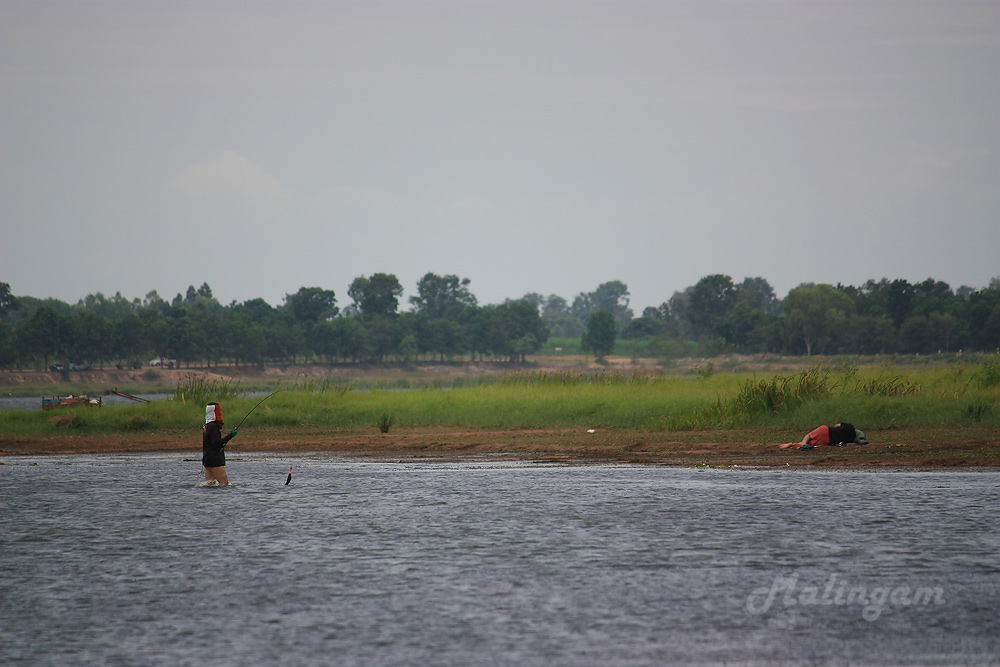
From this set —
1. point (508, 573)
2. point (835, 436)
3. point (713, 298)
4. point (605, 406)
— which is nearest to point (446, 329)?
point (713, 298)

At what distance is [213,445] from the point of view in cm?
1795

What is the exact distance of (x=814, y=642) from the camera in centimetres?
834

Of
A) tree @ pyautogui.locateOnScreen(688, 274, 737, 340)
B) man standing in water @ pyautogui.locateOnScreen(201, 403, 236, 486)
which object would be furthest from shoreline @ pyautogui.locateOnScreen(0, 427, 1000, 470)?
tree @ pyautogui.locateOnScreen(688, 274, 737, 340)

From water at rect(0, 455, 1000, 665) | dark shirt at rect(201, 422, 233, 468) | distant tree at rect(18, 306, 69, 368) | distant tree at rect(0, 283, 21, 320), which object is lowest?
water at rect(0, 455, 1000, 665)

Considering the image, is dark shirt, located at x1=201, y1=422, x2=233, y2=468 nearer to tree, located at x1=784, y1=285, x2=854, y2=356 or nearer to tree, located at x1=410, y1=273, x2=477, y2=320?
tree, located at x1=784, y1=285, x2=854, y2=356

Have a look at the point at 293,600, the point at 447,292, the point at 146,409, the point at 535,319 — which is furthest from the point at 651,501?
the point at 447,292

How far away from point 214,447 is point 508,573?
8660 mm

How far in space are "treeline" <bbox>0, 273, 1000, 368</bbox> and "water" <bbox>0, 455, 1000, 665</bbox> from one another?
9736cm

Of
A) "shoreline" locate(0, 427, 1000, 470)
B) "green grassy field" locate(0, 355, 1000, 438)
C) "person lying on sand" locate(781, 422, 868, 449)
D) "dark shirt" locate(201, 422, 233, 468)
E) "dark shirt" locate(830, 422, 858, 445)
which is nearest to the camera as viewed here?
"dark shirt" locate(201, 422, 233, 468)

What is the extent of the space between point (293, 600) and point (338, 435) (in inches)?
877

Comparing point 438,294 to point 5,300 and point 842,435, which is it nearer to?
point 5,300

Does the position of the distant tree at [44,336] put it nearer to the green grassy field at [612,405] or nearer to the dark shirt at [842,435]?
the green grassy field at [612,405]

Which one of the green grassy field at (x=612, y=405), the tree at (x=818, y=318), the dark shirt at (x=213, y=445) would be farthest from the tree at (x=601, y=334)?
the dark shirt at (x=213, y=445)

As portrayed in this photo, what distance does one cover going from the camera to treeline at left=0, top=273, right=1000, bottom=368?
11219 centimetres
